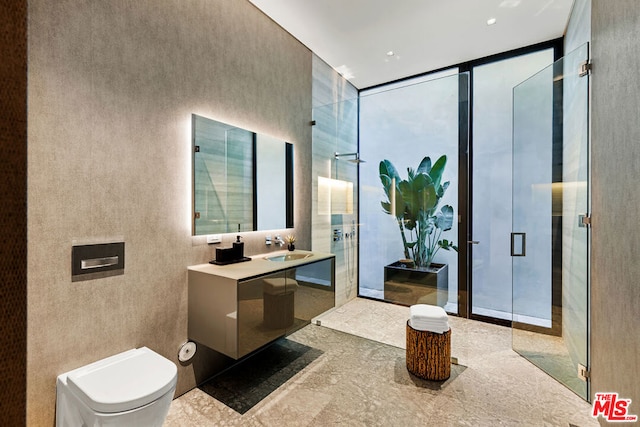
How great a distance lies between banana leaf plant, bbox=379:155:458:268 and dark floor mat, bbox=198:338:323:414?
61.9 inches

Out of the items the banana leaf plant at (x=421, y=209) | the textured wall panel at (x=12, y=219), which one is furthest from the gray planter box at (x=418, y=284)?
the textured wall panel at (x=12, y=219)

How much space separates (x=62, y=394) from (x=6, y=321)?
5.41 ft

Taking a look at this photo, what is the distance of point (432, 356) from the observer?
7.51 feet

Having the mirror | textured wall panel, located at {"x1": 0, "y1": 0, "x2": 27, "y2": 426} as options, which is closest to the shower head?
the mirror

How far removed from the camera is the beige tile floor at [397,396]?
1856 mm

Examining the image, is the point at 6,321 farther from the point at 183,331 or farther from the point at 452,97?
the point at 452,97

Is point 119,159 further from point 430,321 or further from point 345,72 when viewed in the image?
point 345,72

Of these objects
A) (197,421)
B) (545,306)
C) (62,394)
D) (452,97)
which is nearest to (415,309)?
(545,306)

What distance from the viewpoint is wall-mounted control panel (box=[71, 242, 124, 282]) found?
63.6 inches

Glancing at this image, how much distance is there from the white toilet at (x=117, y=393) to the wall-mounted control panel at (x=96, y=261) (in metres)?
0.51

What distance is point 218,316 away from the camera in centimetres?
198

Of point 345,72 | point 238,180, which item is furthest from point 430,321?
point 345,72

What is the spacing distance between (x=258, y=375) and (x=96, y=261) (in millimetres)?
1495

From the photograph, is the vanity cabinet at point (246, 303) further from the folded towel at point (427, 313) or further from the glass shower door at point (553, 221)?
the glass shower door at point (553, 221)
